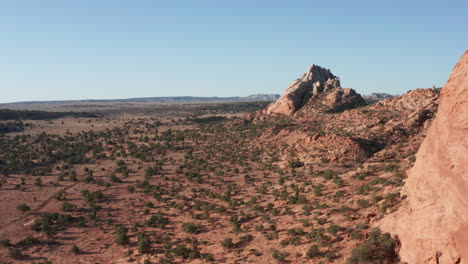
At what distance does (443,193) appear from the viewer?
11844 mm

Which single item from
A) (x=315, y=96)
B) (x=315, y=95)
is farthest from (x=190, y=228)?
(x=315, y=95)

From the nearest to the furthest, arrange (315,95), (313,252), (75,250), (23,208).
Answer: (313,252)
(75,250)
(23,208)
(315,95)

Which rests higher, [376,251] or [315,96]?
[315,96]

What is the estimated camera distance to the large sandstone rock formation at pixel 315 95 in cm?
6788

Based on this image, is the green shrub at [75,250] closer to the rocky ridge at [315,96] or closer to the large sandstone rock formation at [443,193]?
the large sandstone rock formation at [443,193]

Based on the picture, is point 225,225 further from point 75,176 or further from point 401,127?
point 401,127

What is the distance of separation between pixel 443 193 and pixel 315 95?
6310 cm

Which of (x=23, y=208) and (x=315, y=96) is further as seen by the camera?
(x=315, y=96)

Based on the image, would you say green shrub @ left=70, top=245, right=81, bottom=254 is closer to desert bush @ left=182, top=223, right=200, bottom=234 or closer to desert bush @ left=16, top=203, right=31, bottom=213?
desert bush @ left=182, top=223, right=200, bottom=234

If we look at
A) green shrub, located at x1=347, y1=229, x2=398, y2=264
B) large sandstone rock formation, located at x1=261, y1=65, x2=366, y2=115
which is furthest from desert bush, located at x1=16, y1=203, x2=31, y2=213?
large sandstone rock formation, located at x1=261, y1=65, x2=366, y2=115

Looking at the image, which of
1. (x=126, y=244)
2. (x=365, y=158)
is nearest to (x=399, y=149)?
(x=365, y=158)

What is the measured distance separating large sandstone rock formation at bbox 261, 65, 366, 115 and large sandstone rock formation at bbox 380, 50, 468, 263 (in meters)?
53.0

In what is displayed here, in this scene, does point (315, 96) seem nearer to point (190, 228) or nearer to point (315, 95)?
point (315, 95)

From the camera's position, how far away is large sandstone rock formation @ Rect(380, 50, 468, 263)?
10.7m
